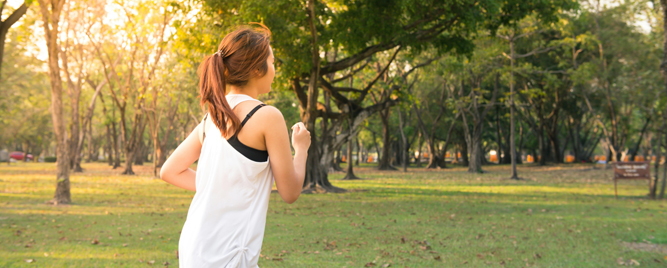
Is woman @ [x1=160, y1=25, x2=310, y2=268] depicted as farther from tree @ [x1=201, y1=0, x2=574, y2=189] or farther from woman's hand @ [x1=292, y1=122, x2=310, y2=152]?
tree @ [x1=201, y1=0, x2=574, y2=189]

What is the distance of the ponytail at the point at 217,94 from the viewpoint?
188 cm

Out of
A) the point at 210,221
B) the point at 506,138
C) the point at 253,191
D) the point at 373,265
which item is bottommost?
the point at 373,265

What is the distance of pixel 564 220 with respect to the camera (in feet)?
36.6

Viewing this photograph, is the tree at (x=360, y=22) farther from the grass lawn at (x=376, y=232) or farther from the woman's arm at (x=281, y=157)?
the woman's arm at (x=281, y=157)

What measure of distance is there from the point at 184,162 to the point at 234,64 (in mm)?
552

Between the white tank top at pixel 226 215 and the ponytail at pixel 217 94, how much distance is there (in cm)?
7

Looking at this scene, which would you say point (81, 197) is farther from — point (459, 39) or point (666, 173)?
point (666, 173)

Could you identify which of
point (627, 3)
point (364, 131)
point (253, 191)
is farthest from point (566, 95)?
point (253, 191)

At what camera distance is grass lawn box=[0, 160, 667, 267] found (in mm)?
7020

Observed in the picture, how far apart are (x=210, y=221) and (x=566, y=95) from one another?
45.6 metres

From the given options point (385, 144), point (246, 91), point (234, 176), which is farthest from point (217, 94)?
point (385, 144)

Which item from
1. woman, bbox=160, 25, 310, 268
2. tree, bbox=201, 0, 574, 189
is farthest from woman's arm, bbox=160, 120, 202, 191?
tree, bbox=201, 0, 574, 189

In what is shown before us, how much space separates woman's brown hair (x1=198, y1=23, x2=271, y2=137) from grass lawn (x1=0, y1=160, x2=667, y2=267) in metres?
5.05

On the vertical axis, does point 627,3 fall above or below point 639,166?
above
